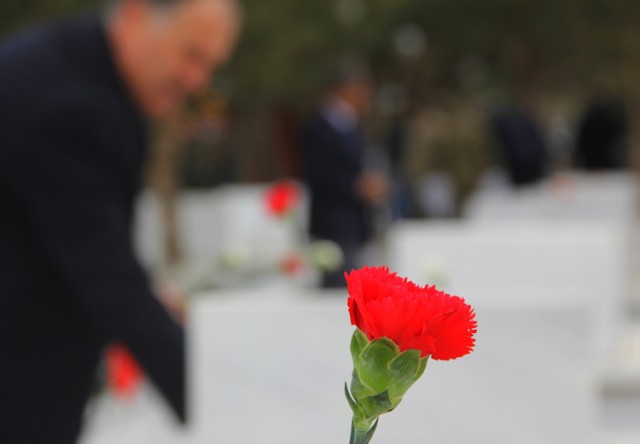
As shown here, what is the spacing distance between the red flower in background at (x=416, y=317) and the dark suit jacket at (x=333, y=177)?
638 centimetres

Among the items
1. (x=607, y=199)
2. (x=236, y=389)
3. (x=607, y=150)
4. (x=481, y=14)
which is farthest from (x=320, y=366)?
(x=481, y=14)

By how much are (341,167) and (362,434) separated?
6.50m

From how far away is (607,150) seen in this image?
15.1m

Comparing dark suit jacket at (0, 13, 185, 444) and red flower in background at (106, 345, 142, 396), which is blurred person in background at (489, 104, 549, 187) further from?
dark suit jacket at (0, 13, 185, 444)

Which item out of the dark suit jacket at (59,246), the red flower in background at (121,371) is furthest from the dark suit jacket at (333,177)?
the dark suit jacket at (59,246)

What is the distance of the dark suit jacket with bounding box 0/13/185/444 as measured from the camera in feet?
7.17

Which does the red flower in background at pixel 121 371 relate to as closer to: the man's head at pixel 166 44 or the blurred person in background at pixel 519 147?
the man's head at pixel 166 44

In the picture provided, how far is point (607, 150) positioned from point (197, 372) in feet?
42.9

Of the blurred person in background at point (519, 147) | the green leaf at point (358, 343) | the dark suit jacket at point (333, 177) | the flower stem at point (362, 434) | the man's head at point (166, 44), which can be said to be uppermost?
the blurred person in background at point (519, 147)

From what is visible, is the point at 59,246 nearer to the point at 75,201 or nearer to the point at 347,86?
the point at 75,201

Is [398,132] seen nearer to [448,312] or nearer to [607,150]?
[607,150]

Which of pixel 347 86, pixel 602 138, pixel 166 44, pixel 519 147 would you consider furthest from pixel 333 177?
pixel 602 138

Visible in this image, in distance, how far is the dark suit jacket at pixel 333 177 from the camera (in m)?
7.14

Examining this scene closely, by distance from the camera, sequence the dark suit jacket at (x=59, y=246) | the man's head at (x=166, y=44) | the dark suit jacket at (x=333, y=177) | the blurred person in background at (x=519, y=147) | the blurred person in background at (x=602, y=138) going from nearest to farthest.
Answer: the dark suit jacket at (x=59, y=246)
the man's head at (x=166, y=44)
the dark suit jacket at (x=333, y=177)
the blurred person in background at (x=519, y=147)
the blurred person in background at (x=602, y=138)
